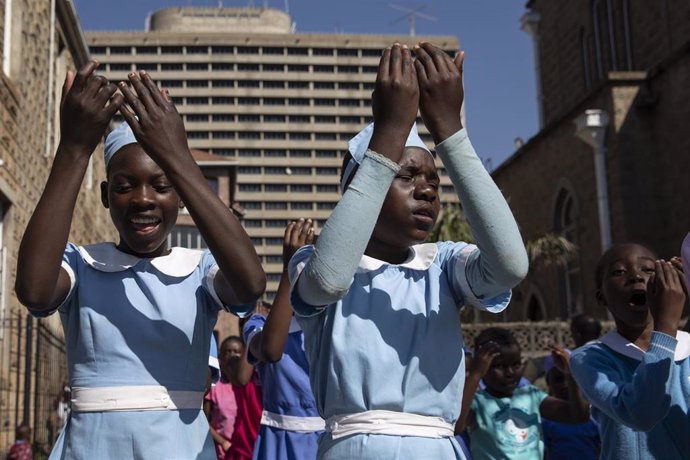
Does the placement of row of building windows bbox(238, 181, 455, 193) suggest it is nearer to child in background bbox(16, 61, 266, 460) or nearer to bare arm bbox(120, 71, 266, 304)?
child in background bbox(16, 61, 266, 460)

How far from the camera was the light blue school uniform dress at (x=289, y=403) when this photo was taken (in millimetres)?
4930

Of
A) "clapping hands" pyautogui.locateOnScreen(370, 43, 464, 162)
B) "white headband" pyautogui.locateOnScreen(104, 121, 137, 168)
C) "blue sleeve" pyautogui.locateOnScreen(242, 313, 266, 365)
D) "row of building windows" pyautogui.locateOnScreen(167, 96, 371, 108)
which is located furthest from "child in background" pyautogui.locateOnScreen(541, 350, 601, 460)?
"row of building windows" pyautogui.locateOnScreen(167, 96, 371, 108)

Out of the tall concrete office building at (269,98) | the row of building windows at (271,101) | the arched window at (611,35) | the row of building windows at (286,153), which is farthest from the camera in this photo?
the row of building windows at (271,101)

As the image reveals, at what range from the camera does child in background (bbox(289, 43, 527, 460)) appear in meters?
2.33

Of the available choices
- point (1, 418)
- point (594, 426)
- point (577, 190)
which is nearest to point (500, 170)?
point (577, 190)

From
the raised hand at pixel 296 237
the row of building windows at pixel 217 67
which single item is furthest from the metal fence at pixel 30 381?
the row of building windows at pixel 217 67

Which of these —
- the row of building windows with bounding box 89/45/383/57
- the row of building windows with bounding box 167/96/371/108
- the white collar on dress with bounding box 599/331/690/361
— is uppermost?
the row of building windows with bounding box 89/45/383/57

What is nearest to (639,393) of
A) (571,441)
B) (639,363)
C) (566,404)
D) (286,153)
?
(639,363)

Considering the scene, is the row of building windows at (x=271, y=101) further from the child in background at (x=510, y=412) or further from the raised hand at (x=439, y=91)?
the raised hand at (x=439, y=91)

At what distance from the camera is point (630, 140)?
18.4m

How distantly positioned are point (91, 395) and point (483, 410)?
112 inches

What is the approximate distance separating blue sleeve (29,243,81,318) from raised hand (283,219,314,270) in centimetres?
76

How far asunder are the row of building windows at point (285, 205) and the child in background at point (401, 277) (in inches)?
3786

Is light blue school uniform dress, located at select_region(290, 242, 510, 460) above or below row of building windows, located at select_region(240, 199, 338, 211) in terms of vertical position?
below
